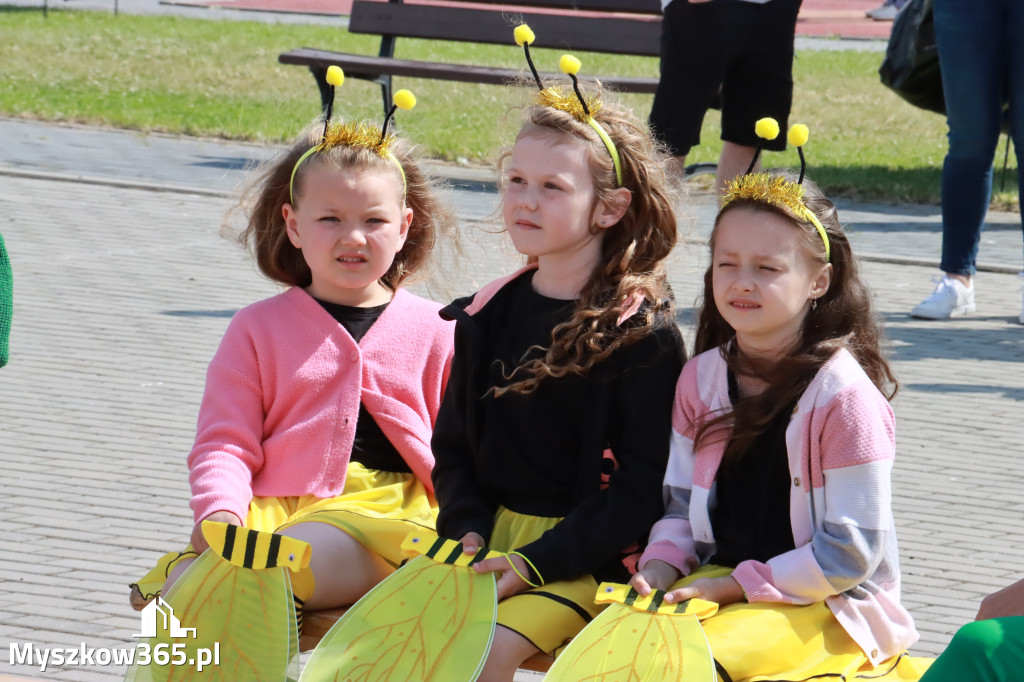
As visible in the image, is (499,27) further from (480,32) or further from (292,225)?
(292,225)

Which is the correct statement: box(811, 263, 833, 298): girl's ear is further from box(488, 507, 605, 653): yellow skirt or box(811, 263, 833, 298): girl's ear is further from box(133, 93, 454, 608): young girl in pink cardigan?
box(133, 93, 454, 608): young girl in pink cardigan

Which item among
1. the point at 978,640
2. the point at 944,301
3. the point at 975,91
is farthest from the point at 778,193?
the point at 944,301

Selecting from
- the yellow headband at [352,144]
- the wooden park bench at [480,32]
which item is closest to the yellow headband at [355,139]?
the yellow headband at [352,144]

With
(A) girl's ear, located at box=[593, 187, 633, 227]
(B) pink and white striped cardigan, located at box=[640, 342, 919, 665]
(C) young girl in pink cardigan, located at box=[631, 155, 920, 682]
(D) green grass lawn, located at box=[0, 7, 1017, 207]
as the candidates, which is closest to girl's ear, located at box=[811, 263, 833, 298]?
(C) young girl in pink cardigan, located at box=[631, 155, 920, 682]

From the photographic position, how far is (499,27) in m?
9.98

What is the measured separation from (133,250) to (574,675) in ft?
16.6

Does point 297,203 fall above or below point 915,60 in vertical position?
below

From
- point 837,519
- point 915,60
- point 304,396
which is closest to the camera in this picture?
point 837,519

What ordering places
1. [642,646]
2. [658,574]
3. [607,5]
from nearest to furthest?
[642,646], [658,574], [607,5]

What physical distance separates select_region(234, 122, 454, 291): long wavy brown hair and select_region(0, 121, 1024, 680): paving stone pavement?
0.10 meters

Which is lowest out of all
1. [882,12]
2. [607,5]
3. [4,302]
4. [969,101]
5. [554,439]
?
[554,439]

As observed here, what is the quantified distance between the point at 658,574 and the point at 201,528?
0.86 metres

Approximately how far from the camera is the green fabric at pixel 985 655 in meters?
1.78

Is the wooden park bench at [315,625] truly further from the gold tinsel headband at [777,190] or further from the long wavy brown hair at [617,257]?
the gold tinsel headband at [777,190]
